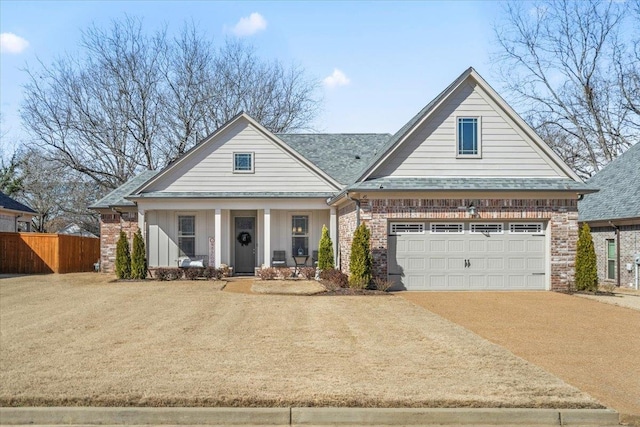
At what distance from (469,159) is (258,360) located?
1326cm

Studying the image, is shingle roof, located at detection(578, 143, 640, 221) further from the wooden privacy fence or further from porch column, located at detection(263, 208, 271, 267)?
the wooden privacy fence

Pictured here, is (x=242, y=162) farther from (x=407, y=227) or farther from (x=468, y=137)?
(x=468, y=137)

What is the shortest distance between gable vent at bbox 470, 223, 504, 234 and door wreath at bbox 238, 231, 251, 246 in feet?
31.6

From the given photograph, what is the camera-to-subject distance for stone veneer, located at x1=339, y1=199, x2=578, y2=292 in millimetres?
19016

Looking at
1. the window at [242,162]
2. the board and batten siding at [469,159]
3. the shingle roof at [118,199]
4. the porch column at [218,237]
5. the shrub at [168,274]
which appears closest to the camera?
the board and batten siding at [469,159]

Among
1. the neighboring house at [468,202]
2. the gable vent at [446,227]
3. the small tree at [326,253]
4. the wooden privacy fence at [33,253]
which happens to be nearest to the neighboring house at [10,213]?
the wooden privacy fence at [33,253]

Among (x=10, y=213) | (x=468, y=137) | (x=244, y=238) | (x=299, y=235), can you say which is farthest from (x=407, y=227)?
(x=10, y=213)

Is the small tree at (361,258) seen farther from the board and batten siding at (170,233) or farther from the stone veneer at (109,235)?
the stone veneer at (109,235)

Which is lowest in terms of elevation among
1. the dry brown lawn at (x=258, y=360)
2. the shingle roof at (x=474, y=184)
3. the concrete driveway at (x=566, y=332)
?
the concrete driveway at (x=566, y=332)

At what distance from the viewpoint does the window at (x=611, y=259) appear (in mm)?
22516

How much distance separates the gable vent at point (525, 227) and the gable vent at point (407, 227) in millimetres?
2915

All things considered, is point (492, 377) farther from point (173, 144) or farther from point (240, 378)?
point (173, 144)

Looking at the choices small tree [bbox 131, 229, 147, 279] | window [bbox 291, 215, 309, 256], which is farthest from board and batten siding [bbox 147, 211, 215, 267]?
window [bbox 291, 215, 309, 256]

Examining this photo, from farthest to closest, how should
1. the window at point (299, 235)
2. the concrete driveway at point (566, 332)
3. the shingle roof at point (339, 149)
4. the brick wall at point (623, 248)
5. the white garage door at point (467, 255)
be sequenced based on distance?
the shingle roof at point (339, 149), the window at point (299, 235), the brick wall at point (623, 248), the white garage door at point (467, 255), the concrete driveway at point (566, 332)
